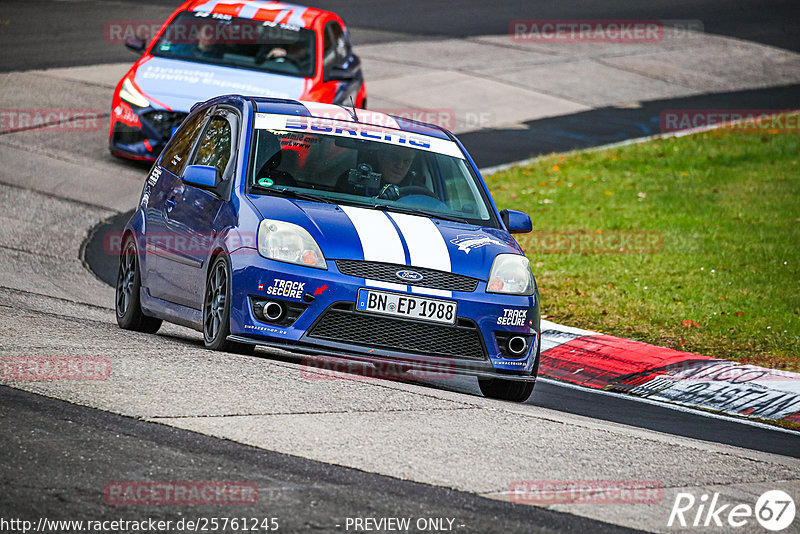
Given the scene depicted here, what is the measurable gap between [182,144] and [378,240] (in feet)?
7.88

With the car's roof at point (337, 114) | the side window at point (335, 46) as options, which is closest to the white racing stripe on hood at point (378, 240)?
the car's roof at point (337, 114)

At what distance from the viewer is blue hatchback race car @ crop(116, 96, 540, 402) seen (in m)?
7.51

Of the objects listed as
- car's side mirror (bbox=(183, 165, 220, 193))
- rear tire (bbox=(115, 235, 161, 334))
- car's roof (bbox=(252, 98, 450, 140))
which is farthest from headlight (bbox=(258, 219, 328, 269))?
rear tire (bbox=(115, 235, 161, 334))

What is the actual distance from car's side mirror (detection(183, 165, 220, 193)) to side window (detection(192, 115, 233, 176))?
0.70 feet

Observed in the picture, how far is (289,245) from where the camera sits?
25.0 feet

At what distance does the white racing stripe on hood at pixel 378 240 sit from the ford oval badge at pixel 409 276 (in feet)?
0.16

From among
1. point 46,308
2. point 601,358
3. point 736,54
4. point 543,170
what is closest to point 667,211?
point 543,170

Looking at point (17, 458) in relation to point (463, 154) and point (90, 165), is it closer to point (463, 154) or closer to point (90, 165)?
point (463, 154)

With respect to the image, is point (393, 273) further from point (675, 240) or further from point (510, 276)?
point (675, 240)

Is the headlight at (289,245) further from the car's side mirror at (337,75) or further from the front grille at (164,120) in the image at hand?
the car's side mirror at (337,75)

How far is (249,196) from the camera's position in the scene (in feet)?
26.4

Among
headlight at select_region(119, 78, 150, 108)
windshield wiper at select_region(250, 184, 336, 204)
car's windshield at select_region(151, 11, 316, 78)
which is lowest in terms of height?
headlight at select_region(119, 78, 150, 108)

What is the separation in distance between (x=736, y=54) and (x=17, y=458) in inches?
1003

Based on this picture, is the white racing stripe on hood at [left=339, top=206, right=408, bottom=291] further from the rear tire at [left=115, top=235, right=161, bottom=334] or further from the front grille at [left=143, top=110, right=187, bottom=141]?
the front grille at [left=143, top=110, right=187, bottom=141]
